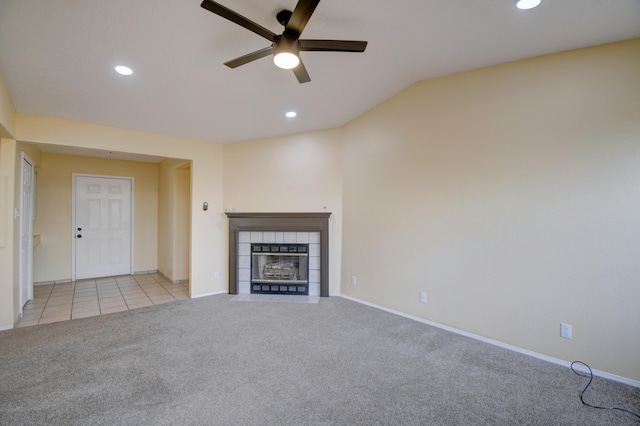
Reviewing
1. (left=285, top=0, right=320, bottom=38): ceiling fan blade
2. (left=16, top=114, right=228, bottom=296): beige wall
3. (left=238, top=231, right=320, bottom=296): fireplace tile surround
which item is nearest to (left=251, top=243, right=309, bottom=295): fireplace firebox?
(left=238, top=231, right=320, bottom=296): fireplace tile surround

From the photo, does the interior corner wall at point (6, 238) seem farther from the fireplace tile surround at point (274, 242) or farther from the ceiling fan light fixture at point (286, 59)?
the ceiling fan light fixture at point (286, 59)

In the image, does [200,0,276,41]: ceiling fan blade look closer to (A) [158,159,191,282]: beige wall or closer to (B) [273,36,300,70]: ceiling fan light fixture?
(B) [273,36,300,70]: ceiling fan light fixture

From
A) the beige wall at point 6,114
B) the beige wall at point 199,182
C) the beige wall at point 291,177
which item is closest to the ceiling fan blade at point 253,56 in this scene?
the beige wall at point 6,114

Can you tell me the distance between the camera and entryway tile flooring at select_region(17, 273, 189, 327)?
3840 mm

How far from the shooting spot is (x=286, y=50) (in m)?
1.86

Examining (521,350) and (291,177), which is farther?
(291,177)

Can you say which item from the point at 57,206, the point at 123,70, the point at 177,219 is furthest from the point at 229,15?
the point at 57,206

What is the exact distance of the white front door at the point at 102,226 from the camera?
18.5 feet

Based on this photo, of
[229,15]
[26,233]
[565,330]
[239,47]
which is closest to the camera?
[229,15]

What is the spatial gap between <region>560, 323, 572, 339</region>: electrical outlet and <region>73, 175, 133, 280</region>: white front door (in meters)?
7.20

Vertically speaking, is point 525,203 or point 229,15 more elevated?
point 229,15

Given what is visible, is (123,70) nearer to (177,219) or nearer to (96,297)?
(177,219)

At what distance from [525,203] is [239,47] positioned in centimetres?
294

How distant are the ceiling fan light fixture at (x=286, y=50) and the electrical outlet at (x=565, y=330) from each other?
3.13m
